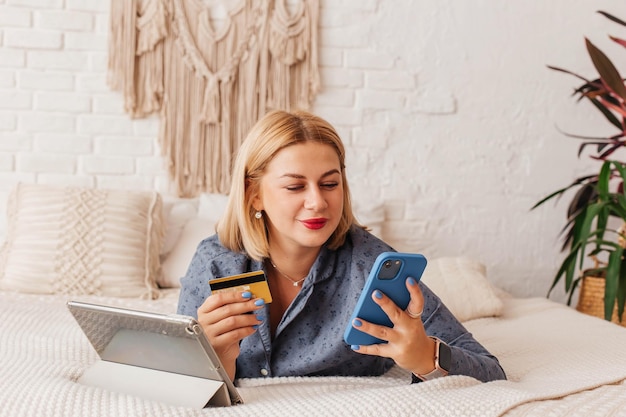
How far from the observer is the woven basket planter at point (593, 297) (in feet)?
8.59

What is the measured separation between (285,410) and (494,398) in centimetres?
33

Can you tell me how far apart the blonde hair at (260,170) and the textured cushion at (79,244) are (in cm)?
86

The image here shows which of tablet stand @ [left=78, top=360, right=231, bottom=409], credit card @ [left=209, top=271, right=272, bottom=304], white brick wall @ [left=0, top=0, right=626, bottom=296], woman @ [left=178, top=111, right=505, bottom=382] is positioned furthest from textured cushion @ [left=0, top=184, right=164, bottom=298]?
Answer: credit card @ [left=209, top=271, right=272, bottom=304]

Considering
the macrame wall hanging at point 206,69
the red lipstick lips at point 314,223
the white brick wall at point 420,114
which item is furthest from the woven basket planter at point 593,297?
the red lipstick lips at point 314,223

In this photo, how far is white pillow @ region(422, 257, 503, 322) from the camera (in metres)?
2.14

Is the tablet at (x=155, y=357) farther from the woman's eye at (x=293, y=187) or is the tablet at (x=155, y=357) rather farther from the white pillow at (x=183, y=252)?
the white pillow at (x=183, y=252)

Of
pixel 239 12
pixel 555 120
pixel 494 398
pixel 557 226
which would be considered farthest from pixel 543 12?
pixel 494 398

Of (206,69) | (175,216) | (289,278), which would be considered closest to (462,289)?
(289,278)

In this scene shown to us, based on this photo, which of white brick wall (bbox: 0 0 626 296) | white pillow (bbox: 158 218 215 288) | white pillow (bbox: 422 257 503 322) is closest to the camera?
white pillow (bbox: 422 257 503 322)

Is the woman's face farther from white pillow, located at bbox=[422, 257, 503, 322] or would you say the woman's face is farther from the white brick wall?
the white brick wall

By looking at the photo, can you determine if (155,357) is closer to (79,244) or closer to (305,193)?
(305,193)

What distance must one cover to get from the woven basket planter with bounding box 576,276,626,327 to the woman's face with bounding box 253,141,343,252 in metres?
1.60

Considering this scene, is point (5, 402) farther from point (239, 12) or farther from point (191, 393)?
point (239, 12)

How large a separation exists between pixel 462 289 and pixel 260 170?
100 centimetres
